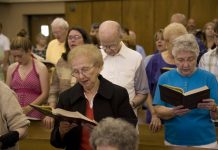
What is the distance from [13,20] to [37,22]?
763mm

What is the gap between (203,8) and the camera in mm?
10289

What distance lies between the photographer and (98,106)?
244 centimetres

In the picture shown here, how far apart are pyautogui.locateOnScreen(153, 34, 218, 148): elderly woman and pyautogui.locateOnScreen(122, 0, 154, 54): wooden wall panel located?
315 inches

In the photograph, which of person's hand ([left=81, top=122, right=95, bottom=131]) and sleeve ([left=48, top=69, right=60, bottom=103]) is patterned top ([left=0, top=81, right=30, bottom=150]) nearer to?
person's hand ([left=81, top=122, right=95, bottom=131])

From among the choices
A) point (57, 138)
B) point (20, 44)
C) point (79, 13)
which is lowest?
point (57, 138)

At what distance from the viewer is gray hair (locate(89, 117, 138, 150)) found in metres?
1.88

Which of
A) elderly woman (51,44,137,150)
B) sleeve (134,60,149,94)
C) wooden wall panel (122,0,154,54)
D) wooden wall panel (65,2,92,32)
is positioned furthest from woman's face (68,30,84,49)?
wooden wall panel (65,2,92,32)

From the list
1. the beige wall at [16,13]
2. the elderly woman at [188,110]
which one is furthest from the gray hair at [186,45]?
the beige wall at [16,13]

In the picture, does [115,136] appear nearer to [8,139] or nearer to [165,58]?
[8,139]

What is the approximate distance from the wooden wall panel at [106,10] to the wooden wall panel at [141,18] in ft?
0.59

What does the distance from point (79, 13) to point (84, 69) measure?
9434 mm

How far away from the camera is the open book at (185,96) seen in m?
2.76

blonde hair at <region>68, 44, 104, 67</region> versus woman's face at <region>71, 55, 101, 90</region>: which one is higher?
blonde hair at <region>68, 44, 104, 67</region>

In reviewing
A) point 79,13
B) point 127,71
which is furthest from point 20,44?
point 79,13
